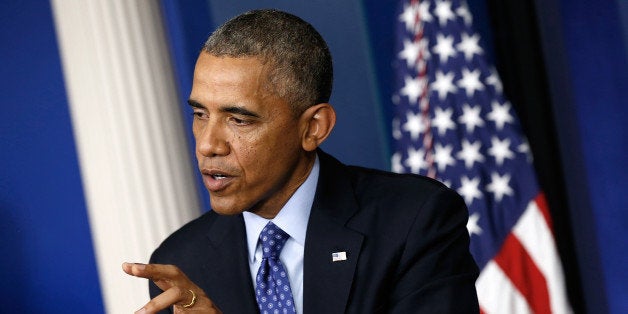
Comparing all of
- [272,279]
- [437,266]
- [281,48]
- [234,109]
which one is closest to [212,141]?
[234,109]

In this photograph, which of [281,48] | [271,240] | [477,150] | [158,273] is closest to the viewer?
[158,273]

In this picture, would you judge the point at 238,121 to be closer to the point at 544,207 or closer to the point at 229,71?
the point at 229,71

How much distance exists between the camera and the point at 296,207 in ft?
8.71

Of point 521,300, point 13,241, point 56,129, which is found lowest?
point 521,300

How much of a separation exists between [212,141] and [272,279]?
0.45 meters

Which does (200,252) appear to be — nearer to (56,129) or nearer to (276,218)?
(276,218)

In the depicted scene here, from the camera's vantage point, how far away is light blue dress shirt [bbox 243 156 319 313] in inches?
104

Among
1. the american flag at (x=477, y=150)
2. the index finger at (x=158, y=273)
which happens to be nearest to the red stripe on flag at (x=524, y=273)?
the american flag at (x=477, y=150)

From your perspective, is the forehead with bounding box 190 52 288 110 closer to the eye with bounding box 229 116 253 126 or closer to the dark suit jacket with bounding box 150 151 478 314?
the eye with bounding box 229 116 253 126

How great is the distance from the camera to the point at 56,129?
509 centimetres

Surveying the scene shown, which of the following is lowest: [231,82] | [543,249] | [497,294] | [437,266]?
[497,294]

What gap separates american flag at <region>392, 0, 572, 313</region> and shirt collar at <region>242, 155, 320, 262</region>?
2.05m

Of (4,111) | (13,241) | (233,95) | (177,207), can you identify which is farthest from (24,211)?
(233,95)

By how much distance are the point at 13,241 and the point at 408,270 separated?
3104 mm
